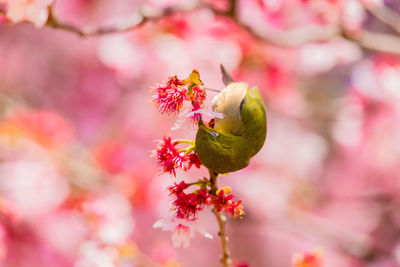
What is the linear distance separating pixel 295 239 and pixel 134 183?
21.4 inches

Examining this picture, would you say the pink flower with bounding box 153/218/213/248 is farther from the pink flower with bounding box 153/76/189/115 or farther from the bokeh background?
the bokeh background

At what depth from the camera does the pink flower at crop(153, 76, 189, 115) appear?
379mm

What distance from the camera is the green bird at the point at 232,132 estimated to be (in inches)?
14.0

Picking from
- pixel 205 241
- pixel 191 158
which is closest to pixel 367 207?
pixel 205 241

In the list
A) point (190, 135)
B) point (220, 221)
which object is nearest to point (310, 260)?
point (220, 221)

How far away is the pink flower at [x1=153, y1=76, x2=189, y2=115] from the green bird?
3 cm

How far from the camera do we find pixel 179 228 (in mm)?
423

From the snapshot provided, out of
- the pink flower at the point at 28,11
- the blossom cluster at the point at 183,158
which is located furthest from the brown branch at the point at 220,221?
the pink flower at the point at 28,11

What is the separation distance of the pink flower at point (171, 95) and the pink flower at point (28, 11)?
0.22 meters

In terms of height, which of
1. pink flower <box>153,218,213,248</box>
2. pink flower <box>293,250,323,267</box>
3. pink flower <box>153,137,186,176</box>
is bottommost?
pink flower <box>153,218,213,248</box>

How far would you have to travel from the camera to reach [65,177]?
1084mm

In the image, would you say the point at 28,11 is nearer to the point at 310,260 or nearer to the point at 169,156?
the point at 169,156

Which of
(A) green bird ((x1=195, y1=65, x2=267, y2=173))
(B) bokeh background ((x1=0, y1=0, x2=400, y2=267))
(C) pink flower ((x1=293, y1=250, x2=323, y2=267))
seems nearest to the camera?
(A) green bird ((x1=195, y1=65, x2=267, y2=173))

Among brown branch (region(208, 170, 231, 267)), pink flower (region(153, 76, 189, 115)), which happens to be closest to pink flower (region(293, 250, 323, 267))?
brown branch (region(208, 170, 231, 267))
